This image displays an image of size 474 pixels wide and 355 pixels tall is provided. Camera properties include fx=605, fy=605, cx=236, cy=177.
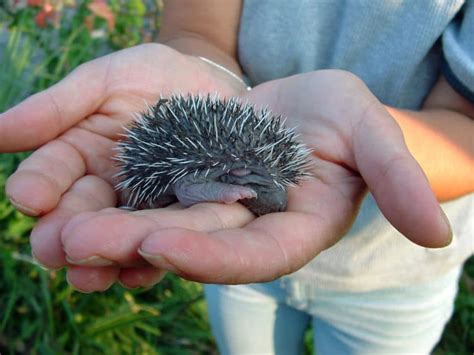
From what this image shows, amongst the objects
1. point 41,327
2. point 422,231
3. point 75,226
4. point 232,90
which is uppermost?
point 422,231

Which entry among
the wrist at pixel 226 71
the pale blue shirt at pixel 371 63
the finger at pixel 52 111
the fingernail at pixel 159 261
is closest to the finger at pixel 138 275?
the fingernail at pixel 159 261

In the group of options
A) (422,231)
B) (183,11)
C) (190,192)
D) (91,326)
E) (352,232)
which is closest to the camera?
(422,231)

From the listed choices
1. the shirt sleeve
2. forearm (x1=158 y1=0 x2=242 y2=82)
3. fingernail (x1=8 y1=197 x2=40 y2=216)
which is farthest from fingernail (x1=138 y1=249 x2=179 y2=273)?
forearm (x1=158 y1=0 x2=242 y2=82)

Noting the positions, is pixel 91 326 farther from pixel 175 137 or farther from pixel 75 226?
pixel 75 226

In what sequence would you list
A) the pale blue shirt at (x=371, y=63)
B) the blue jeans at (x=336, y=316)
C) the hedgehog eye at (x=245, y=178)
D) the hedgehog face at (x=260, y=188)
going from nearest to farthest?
the hedgehog face at (x=260, y=188) → the hedgehog eye at (x=245, y=178) → the pale blue shirt at (x=371, y=63) → the blue jeans at (x=336, y=316)

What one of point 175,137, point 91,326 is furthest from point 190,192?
point 91,326

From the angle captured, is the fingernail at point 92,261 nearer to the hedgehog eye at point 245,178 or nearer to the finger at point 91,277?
the finger at point 91,277

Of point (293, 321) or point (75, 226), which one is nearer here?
point (75, 226)
